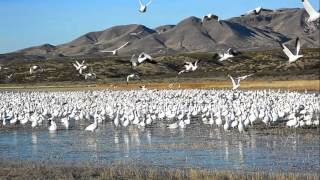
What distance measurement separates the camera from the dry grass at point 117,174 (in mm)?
14508

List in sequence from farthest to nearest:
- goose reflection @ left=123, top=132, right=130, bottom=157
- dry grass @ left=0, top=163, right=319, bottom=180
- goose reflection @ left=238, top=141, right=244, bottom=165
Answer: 1. goose reflection @ left=123, top=132, right=130, bottom=157
2. goose reflection @ left=238, top=141, right=244, bottom=165
3. dry grass @ left=0, top=163, right=319, bottom=180

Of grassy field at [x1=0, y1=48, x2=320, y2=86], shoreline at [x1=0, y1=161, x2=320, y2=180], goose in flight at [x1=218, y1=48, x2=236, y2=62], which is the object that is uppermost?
grassy field at [x1=0, y1=48, x2=320, y2=86]

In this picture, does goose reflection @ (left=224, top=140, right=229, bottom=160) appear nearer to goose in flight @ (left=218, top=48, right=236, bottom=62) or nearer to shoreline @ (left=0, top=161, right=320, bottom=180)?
shoreline @ (left=0, top=161, right=320, bottom=180)

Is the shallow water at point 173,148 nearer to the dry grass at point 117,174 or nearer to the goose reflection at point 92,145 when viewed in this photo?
the goose reflection at point 92,145

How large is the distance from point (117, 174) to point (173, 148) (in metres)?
6.09

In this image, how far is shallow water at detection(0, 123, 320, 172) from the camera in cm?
Answer: 1803

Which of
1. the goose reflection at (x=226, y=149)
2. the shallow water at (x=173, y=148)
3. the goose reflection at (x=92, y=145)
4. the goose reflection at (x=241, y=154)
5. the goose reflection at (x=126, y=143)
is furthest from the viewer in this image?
the goose reflection at (x=126, y=143)

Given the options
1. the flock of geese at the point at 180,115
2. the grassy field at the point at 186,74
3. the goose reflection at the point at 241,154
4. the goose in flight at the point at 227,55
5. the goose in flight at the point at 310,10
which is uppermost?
the grassy field at the point at 186,74

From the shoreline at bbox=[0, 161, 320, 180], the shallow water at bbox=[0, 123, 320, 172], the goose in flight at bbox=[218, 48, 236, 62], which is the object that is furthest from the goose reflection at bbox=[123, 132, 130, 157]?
the goose in flight at bbox=[218, 48, 236, 62]

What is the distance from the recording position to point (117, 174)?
1499 centimetres

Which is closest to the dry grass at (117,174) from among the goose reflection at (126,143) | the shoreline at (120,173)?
the shoreline at (120,173)

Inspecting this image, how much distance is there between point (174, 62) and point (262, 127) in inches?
2682

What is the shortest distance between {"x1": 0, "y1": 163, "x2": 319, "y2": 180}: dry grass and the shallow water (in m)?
1.80

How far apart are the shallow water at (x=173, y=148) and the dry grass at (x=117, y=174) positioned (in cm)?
180
